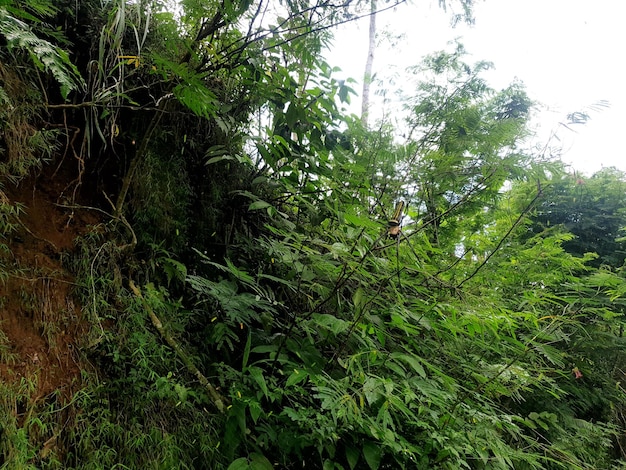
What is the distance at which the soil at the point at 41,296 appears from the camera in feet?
4.10

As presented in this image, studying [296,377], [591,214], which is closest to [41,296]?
[296,377]

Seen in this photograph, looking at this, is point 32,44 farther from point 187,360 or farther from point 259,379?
point 259,379

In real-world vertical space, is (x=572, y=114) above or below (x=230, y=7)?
above

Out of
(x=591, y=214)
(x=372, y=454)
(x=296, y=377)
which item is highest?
(x=591, y=214)

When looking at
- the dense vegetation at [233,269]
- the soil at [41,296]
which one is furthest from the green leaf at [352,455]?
the soil at [41,296]

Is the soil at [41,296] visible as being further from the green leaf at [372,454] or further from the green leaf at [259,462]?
the green leaf at [372,454]

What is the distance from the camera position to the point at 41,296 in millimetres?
1386

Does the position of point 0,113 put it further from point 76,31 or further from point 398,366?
point 398,366

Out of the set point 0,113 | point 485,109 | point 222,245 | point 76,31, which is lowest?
point 222,245

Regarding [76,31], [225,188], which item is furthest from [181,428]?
[76,31]

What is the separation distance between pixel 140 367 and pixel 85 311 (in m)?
0.34

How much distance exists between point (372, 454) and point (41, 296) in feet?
4.80

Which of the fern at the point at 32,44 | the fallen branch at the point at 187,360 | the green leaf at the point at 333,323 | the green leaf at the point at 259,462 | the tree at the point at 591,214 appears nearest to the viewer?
the fern at the point at 32,44

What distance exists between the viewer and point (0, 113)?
135 cm
